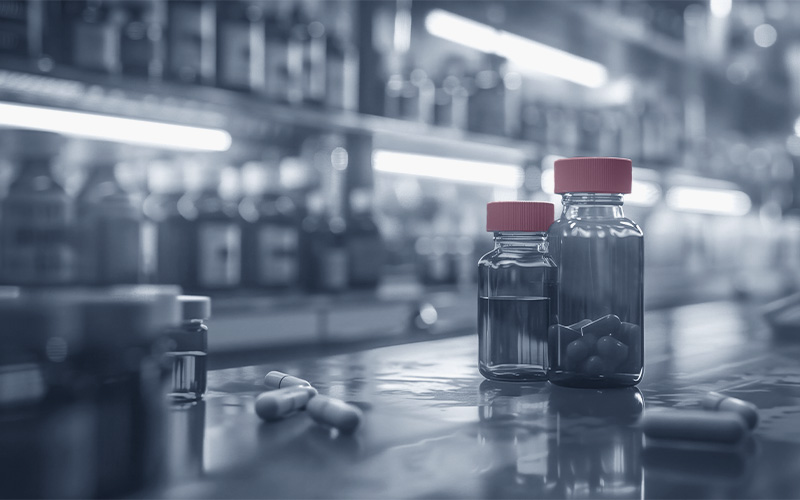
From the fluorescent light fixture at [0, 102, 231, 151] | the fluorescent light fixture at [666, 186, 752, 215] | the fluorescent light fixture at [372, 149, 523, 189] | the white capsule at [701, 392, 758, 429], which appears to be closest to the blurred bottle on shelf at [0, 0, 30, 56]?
the fluorescent light fixture at [0, 102, 231, 151]

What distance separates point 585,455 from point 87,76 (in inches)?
54.5

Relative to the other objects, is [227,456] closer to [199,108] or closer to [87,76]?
[87,76]

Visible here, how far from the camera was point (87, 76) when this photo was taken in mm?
1525

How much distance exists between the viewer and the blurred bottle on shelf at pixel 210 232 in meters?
1.72

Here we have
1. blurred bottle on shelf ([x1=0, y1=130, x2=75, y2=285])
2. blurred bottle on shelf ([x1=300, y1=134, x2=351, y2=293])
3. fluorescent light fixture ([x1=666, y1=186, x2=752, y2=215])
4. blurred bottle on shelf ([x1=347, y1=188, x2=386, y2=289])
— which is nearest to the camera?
blurred bottle on shelf ([x1=0, y1=130, x2=75, y2=285])

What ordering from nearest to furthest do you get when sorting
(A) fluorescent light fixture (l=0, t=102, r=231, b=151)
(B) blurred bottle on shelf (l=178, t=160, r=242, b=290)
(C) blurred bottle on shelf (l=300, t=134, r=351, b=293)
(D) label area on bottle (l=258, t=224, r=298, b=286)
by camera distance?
1. (A) fluorescent light fixture (l=0, t=102, r=231, b=151)
2. (B) blurred bottle on shelf (l=178, t=160, r=242, b=290)
3. (D) label area on bottle (l=258, t=224, r=298, b=286)
4. (C) blurred bottle on shelf (l=300, t=134, r=351, b=293)

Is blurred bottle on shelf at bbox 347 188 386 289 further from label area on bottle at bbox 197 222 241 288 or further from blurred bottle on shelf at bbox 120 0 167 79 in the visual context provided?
blurred bottle on shelf at bbox 120 0 167 79

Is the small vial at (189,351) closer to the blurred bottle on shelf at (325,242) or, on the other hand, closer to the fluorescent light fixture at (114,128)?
the fluorescent light fixture at (114,128)

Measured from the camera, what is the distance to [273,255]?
6.02 feet

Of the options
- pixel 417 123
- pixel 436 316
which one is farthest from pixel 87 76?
pixel 436 316

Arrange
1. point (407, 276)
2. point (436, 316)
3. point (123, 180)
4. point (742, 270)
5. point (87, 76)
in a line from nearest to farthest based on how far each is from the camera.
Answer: point (87, 76), point (123, 180), point (436, 316), point (407, 276), point (742, 270)

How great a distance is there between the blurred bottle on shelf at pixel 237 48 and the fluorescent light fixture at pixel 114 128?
8.7 inches

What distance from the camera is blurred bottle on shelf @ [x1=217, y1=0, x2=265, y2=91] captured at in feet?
5.82

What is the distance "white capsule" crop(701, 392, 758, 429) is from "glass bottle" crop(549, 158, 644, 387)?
0.11m
